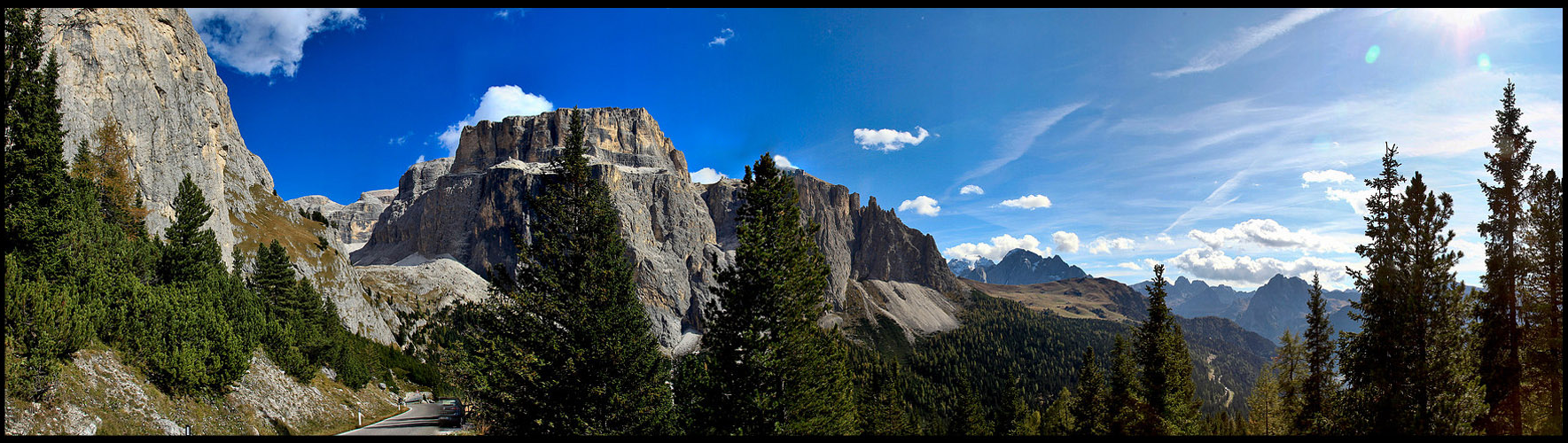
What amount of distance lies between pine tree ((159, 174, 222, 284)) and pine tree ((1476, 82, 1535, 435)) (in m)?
65.2

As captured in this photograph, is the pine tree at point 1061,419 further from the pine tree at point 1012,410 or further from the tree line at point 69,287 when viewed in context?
the tree line at point 69,287

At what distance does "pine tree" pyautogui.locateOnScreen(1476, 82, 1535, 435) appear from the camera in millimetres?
19484

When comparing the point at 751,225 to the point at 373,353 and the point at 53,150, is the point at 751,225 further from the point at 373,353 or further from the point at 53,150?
the point at 373,353

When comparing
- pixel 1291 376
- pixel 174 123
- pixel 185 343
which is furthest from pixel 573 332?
pixel 174 123

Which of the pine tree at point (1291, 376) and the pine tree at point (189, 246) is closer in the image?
the pine tree at point (1291, 376)

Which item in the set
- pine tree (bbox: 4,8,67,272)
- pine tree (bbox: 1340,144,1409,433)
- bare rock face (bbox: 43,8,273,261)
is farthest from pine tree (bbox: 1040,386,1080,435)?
bare rock face (bbox: 43,8,273,261)

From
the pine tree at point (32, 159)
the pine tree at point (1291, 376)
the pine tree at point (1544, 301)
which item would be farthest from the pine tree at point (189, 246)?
the pine tree at point (1291, 376)

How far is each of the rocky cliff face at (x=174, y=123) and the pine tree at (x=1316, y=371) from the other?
8723 cm

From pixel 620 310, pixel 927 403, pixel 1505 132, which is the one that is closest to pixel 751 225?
pixel 620 310

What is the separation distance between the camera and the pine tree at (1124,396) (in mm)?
28062

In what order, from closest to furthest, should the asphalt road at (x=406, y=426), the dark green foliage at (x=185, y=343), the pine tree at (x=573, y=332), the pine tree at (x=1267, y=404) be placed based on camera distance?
the pine tree at (x=573, y=332) → the dark green foliage at (x=185, y=343) → the asphalt road at (x=406, y=426) → the pine tree at (x=1267, y=404)

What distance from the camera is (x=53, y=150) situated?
981 inches

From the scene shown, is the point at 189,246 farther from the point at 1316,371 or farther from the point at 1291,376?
the point at 1291,376

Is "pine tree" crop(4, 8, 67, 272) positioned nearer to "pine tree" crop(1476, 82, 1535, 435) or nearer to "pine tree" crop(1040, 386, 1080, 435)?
"pine tree" crop(1476, 82, 1535, 435)
